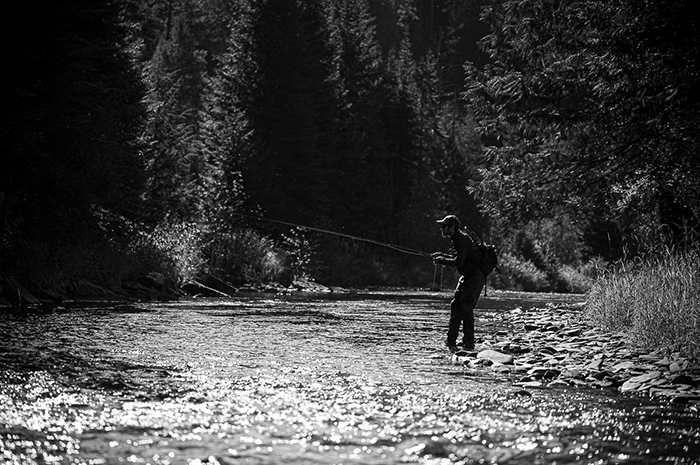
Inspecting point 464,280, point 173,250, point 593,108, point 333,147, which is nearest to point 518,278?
point 333,147

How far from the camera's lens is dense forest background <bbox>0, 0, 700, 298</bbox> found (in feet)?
58.6

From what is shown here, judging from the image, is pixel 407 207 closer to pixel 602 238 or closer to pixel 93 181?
pixel 602 238

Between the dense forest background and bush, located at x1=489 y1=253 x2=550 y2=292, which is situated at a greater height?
the dense forest background

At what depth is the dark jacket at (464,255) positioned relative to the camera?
540 inches

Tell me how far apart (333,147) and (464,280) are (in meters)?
32.1

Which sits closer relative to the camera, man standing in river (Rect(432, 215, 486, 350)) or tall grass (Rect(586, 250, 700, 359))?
tall grass (Rect(586, 250, 700, 359))

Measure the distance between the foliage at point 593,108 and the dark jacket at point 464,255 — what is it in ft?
12.8

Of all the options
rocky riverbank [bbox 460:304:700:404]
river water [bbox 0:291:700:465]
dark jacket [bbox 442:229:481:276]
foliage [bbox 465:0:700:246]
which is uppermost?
foliage [bbox 465:0:700:246]

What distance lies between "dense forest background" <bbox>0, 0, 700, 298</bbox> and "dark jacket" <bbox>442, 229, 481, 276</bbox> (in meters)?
3.99

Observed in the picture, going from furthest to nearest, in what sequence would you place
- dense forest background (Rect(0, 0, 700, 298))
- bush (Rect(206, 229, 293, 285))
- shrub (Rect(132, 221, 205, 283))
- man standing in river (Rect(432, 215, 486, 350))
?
bush (Rect(206, 229, 293, 285)) < shrub (Rect(132, 221, 205, 283)) < dense forest background (Rect(0, 0, 700, 298)) < man standing in river (Rect(432, 215, 486, 350))

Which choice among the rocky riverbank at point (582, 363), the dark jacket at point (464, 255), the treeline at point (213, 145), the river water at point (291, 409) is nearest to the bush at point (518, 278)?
the treeline at point (213, 145)

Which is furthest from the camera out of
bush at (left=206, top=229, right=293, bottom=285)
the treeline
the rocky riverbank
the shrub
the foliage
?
bush at (left=206, top=229, right=293, bottom=285)

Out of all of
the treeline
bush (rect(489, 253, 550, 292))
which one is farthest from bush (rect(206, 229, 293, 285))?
bush (rect(489, 253, 550, 292))

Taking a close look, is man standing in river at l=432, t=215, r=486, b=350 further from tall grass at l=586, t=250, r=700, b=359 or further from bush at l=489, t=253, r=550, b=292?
bush at l=489, t=253, r=550, b=292
